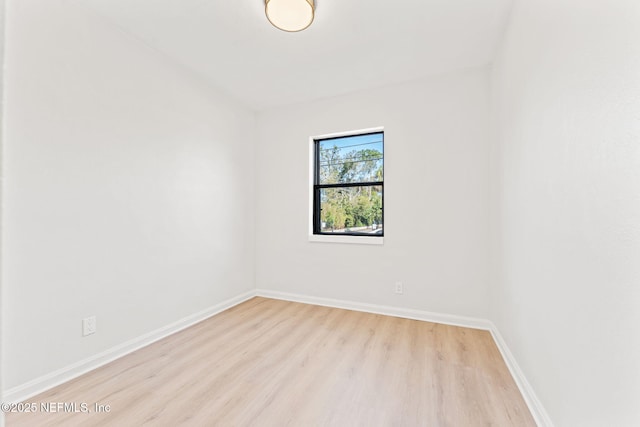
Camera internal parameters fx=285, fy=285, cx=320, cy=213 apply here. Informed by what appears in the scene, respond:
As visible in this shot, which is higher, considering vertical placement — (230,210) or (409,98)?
(409,98)

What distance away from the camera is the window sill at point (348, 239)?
312 cm

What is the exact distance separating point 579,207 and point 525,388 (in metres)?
1.19

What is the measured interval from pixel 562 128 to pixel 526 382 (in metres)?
1.44

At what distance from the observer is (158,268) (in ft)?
8.14

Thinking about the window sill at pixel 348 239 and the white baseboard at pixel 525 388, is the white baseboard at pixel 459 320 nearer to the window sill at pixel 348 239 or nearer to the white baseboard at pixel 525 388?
the white baseboard at pixel 525 388

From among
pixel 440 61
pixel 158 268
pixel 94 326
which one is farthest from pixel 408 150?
pixel 94 326

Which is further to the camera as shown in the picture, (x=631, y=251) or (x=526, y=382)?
(x=526, y=382)

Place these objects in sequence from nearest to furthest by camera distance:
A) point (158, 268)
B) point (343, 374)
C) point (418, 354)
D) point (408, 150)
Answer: point (343, 374)
point (418, 354)
point (158, 268)
point (408, 150)

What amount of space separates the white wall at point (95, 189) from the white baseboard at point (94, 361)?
0.05 m

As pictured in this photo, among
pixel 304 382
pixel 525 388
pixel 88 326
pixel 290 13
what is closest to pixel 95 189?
pixel 88 326

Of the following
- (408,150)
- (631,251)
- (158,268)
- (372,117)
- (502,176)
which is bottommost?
(158,268)

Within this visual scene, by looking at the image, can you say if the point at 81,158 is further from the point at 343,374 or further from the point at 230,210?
the point at 343,374

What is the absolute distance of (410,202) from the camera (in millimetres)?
2961

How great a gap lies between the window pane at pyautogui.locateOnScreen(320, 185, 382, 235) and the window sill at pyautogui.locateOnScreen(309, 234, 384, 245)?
0.15 m
